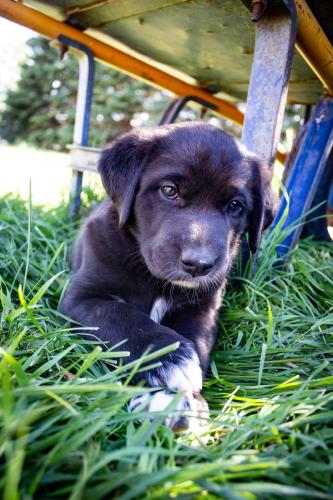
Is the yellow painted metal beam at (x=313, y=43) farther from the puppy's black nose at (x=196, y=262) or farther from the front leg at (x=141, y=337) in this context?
the front leg at (x=141, y=337)

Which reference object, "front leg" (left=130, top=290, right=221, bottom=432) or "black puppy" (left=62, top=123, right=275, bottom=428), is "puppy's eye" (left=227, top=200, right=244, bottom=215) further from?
"front leg" (left=130, top=290, right=221, bottom=432)

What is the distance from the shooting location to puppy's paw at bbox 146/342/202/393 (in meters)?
1.60

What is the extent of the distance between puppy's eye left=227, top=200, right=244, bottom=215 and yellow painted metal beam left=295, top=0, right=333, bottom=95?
1.04 metres

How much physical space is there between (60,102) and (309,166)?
2194 cm

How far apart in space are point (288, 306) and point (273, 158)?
0.86 m

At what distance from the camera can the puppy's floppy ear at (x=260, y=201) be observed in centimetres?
233

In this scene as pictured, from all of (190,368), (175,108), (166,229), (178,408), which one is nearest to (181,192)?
(166,229)

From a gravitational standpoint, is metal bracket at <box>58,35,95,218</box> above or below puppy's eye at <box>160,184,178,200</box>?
above

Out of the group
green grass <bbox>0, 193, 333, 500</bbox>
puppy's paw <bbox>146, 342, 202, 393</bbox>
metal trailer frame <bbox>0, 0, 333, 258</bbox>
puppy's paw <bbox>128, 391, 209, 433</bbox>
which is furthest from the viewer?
metal trailer frame <bbox>0, 0, 333, 258</bbox>

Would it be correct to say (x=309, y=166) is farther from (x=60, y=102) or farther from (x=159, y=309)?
(x=60, y=102)

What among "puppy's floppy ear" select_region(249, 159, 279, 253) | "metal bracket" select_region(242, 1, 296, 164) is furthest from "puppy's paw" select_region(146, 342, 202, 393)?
"metal bracket" select_region(242, 1, 296, 164)

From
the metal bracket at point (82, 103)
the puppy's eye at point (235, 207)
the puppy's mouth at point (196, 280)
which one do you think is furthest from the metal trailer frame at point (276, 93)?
the puppy's mouth at point (196, 280)

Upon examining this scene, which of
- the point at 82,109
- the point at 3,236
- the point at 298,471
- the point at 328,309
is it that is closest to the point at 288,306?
the point at 328,309

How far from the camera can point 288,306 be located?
252 centimetres
